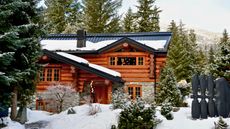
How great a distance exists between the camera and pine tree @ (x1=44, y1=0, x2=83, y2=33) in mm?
48406

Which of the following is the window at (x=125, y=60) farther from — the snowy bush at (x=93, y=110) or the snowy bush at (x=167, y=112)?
the snowy bush at (x=167, y=112)

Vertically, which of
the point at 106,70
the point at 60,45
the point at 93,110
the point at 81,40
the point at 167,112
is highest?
the point at 81,40

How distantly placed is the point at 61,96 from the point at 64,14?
28.2m

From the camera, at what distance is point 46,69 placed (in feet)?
89.1

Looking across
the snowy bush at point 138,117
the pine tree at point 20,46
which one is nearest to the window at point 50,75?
the pine tree at point 20,46

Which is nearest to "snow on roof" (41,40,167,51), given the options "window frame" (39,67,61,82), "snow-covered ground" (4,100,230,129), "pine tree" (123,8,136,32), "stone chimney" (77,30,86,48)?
"stone chimney" (77,30,86,48)

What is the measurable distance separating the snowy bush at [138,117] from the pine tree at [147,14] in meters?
33.5

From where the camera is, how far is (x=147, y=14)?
48.0 m

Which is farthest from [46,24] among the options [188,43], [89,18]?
[188,43]

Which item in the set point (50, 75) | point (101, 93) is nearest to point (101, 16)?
point (50, 75)

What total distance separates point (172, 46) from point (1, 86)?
34277 mm

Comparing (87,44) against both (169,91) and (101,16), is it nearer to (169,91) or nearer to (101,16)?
(169,91)

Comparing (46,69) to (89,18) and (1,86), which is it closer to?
(1,86)

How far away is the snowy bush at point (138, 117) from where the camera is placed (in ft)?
46.4
